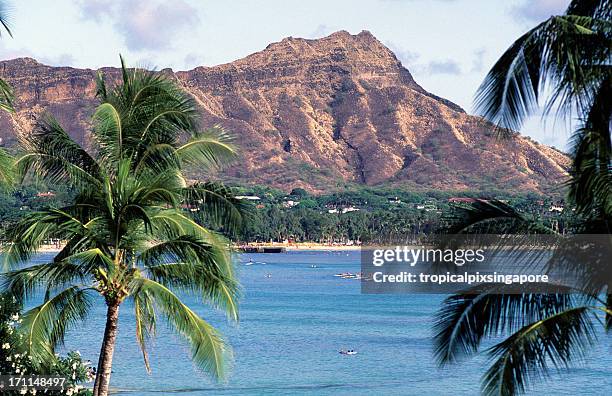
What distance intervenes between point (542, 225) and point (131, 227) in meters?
5.51

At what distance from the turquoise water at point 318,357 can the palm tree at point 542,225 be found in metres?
7.48

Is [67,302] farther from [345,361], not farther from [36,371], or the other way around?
[345,361]

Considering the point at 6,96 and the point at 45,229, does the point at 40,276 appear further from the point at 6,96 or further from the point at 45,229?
the point at 6,96

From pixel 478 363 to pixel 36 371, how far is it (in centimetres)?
3063

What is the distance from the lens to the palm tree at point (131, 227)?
12852mm

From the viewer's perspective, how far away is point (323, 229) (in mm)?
175375

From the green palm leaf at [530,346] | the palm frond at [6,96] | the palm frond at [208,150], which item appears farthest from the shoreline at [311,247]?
the green palm leaf at [530,346]

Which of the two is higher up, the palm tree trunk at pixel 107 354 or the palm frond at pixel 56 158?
the palm frond at pixel 56 158

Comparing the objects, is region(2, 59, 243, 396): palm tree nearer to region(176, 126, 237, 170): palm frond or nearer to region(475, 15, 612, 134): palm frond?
region(176, 126, 237, 170): palm frond

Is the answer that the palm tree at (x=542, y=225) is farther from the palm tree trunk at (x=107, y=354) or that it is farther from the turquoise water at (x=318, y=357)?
the turquoise water at (x=318, y=357)

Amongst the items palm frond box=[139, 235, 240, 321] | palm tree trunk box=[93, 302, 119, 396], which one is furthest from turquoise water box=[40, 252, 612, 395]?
palm tree trunk box=[93, 302, 119, 396]

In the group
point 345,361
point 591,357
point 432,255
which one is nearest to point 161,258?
point 432,255

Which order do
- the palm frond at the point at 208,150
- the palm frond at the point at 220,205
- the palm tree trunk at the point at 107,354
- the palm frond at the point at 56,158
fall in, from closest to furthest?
1. the palm tree trunk at the point at 107,354
2. the palm frond at the point at 56,158
3. the palm frond at the point at 220,205
4. the palm frond at the point at 208,150

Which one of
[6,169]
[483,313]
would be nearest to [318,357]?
[6,169]
